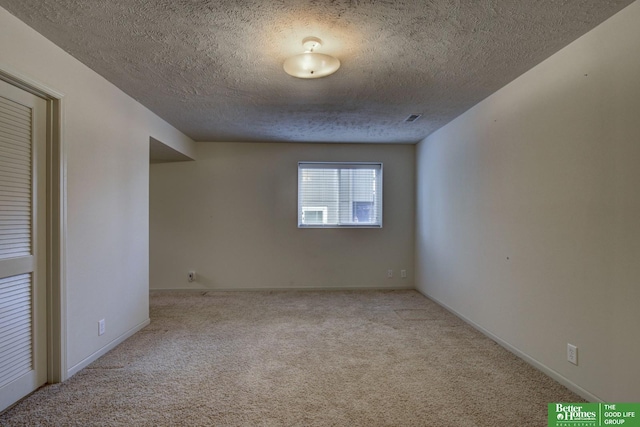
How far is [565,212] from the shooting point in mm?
2199

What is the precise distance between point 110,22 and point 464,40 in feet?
7.58

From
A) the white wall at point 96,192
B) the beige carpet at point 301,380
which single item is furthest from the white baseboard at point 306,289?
the white wall at point 96,192

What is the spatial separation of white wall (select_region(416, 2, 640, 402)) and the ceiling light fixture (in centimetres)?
168

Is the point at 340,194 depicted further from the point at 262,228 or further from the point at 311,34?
the point at 311,34

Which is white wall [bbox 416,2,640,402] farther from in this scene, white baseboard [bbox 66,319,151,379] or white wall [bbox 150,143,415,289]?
white baseboard [bbox 66,319,151,379]

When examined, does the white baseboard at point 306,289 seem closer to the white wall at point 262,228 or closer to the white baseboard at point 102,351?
the white wall at point 262,228

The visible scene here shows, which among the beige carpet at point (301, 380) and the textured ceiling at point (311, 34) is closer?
the textured ceiling at point (311, 34)

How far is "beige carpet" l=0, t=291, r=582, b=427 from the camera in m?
1.90

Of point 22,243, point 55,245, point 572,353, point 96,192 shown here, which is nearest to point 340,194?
point 96,192

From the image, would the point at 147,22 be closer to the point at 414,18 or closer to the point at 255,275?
the point at 414,18

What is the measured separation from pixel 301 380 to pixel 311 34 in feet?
8.12

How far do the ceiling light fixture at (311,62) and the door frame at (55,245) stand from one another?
1704mm

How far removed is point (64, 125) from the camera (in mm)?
2285

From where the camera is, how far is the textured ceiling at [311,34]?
5.90 feet
